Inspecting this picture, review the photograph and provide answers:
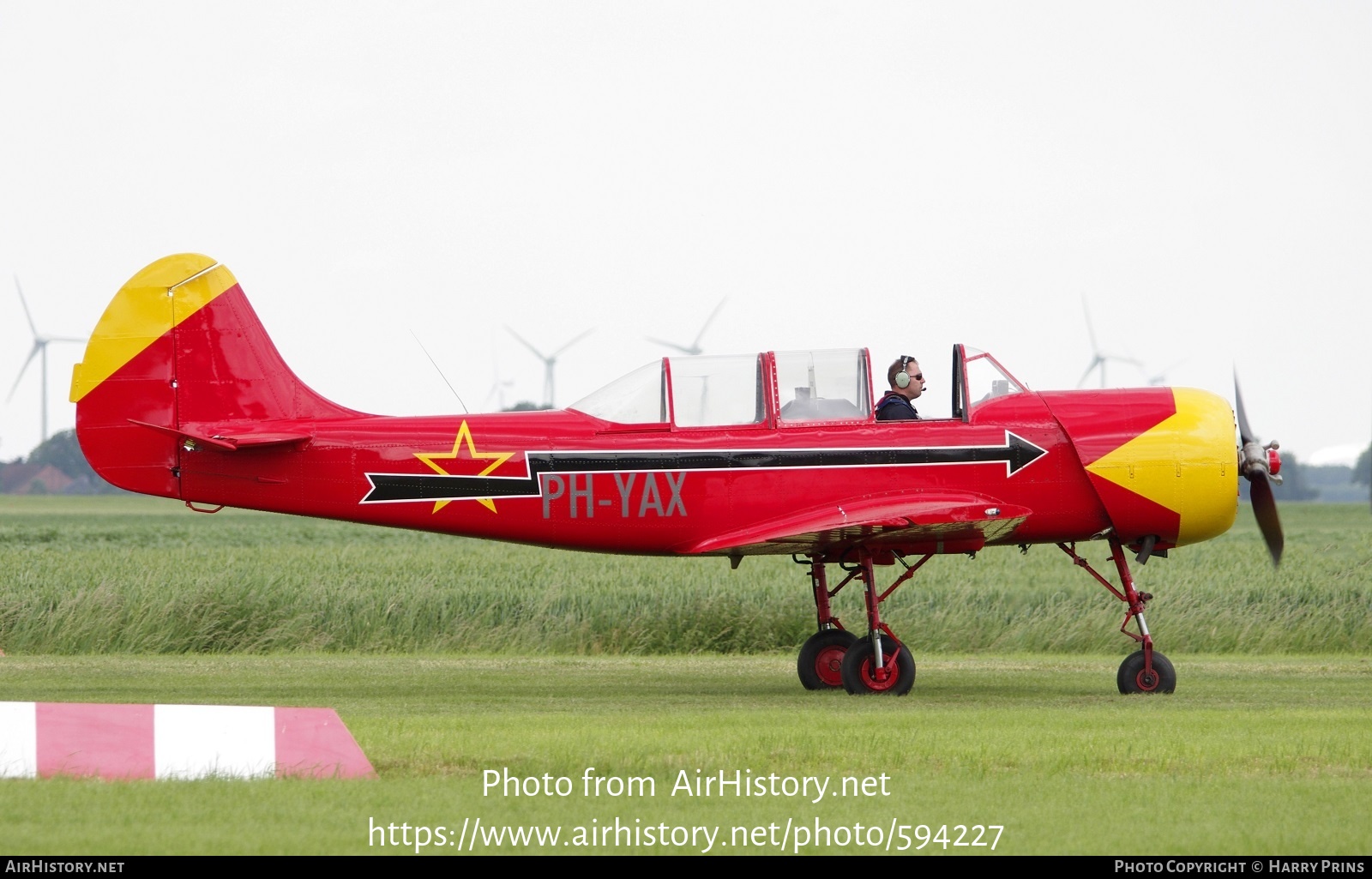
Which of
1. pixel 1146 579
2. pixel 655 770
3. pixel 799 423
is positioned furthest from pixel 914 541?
pixel 1146 579

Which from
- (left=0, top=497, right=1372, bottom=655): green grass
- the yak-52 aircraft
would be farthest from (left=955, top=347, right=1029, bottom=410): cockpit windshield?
(left=0, top=497, right=1372, bottom=655): green grass

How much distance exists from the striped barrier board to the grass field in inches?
11.0

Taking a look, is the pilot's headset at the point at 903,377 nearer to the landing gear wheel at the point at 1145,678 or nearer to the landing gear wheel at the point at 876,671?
the landing gear wheel at the point at 876,671

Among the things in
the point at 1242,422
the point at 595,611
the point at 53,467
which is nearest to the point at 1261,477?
the point at 1242,422

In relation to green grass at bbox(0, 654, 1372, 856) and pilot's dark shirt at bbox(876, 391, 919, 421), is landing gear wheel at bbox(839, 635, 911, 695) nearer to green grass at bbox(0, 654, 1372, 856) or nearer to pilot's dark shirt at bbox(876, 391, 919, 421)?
green grass at bbox(0, 654, 1372, 856)

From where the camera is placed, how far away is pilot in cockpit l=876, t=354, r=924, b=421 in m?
13.1

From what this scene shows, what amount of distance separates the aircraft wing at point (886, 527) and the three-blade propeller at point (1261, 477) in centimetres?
190

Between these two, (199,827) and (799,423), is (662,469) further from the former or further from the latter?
(199,827)

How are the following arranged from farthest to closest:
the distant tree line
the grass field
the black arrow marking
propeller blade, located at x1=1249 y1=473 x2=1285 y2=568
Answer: the distant tree line < propeller blade, located at x1=1249 y1=473 x2=1285 y2=568 < the black arrow marking < the grass field

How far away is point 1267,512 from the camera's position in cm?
1367

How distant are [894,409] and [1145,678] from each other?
289 centimetres

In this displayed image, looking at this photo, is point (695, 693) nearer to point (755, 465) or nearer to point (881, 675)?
point (881, 675)

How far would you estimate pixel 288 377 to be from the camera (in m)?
13.7

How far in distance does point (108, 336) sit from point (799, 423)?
5671mm
